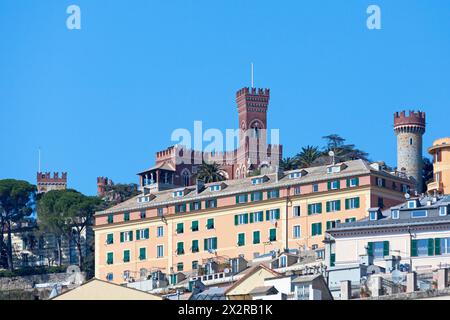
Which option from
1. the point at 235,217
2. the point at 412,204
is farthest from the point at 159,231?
the point at 412,204

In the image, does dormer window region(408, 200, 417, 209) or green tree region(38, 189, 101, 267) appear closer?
dormer window region(408, 200, 417, 209)

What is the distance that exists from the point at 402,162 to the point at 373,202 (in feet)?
113

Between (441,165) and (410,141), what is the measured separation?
17263 millimetres

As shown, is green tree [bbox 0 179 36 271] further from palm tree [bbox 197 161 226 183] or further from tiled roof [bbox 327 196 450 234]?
tiled roof [bbox 327 196 450 234]

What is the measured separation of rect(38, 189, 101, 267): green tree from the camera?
472 feet

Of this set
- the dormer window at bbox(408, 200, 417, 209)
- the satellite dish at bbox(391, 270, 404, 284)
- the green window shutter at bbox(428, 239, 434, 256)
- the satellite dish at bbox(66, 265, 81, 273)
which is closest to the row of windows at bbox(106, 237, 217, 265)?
the satellite dish at bbox(66, 265, 81, 273)

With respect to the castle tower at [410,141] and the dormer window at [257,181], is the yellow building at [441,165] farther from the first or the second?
the dormer window at [257,181]

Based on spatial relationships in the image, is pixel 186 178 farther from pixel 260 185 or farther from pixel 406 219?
pixel 406 219

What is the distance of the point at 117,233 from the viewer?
123 metres

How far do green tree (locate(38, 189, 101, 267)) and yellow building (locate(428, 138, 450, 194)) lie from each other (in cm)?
3214

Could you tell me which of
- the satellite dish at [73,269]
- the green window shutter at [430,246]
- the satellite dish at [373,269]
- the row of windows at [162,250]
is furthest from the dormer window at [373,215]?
the satellite dish at [73,269]
